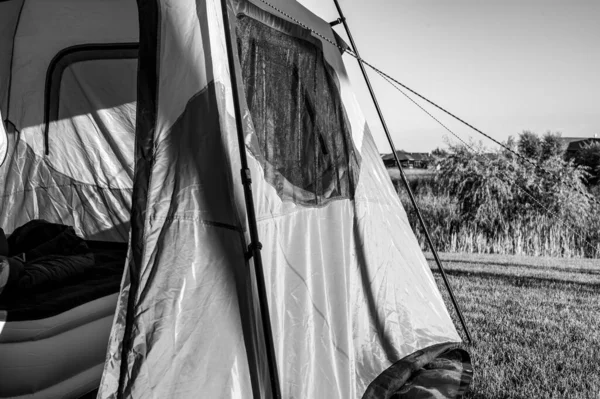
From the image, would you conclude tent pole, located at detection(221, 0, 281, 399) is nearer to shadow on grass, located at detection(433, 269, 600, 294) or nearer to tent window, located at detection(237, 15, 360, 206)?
tent window, located at detection(237, 15, 360, 206)

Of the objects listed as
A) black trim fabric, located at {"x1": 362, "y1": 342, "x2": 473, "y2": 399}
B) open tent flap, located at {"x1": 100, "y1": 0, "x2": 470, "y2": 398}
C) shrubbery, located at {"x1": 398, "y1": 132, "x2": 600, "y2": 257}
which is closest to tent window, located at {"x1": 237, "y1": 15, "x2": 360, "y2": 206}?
open tent flap, located at {"x1": 100, "y1": 0, "x2": 470, "y2": 398}

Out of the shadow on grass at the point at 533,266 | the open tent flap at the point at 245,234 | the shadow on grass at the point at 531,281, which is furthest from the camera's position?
the shadow on grass at the point at 533,266

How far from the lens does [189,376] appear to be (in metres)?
1.85

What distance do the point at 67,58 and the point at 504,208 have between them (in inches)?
379

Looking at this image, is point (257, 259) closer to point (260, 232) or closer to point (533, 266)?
point (260, 232)

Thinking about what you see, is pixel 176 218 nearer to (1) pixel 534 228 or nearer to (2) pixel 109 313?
(2) pixel 109 313

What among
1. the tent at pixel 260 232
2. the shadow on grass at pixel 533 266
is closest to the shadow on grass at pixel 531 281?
the shadow on grass at pixel 533 266

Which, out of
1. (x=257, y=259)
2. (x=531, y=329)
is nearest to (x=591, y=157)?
(x=531, y=329)

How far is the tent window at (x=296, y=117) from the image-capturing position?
231 cm

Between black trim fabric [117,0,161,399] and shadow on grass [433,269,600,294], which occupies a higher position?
black trim fabric [117,0,161,399]

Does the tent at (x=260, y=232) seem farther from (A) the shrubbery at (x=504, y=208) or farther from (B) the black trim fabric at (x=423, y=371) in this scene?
(A) the shrubbery at (x=504, y=208)

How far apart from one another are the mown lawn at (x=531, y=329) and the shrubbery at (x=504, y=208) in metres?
3.33

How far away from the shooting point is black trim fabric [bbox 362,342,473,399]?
245 cm

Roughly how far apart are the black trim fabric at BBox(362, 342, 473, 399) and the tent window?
867 millimetres
